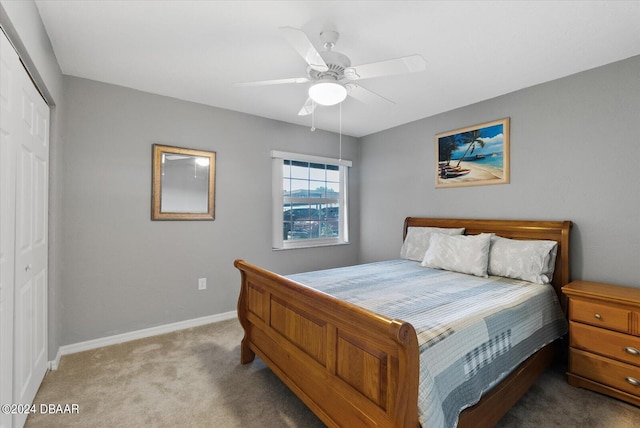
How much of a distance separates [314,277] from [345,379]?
112 centimetres

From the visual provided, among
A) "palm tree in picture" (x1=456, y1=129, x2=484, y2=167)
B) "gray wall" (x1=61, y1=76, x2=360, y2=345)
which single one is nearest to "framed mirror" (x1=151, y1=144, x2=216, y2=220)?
"gray wall" (x1=61, y1=76, x2=360, y2=345)

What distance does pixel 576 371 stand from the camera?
7.06ft

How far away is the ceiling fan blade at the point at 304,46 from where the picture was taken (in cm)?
150

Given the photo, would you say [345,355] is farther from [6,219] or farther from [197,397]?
[6,219]

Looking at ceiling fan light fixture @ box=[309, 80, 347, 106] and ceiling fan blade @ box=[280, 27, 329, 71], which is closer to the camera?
ceiling fan blade @ box=[280, 27, 329, 71]

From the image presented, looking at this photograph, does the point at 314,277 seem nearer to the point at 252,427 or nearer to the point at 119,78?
the point at 252,427

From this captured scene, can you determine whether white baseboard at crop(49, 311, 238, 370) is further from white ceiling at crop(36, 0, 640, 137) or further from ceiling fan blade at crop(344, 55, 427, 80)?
ceiling fan blade at crop(344, 55, 427, 80)

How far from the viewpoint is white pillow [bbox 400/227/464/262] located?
340 cm

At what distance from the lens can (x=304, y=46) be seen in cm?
162

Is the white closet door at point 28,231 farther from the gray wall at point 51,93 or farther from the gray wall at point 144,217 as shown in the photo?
the gray wall at point 144,217

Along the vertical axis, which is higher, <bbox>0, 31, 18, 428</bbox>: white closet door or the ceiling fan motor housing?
the ceiling fan motor housing

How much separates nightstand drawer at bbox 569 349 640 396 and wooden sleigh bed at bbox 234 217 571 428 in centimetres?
18

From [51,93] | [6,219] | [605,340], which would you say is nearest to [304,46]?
[6,219]

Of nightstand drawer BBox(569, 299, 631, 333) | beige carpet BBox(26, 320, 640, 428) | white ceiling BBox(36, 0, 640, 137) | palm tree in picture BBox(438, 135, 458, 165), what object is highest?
white ceiling BBox(36, 0, 640, 137)
